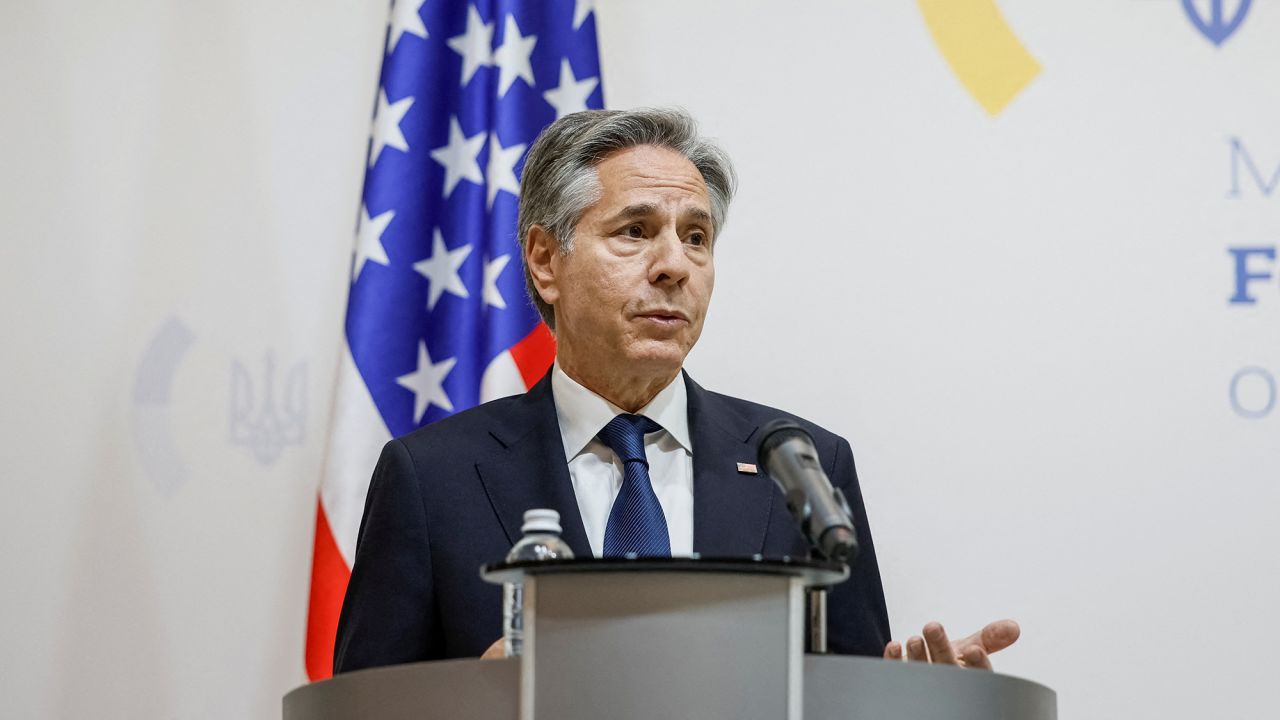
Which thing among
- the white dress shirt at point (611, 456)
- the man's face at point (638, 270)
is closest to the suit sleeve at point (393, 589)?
the white dress shirt at point (611, 456)

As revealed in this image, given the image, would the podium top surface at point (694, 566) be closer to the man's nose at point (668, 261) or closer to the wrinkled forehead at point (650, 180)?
the man's nose at point (668, 261)

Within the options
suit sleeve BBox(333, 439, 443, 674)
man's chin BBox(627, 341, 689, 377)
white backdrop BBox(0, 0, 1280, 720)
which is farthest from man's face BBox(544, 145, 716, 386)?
white backdrop BBox(0, 0, 1280, 720)

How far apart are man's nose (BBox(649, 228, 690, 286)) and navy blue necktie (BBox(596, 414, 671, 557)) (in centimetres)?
26

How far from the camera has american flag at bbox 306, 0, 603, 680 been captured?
312cm

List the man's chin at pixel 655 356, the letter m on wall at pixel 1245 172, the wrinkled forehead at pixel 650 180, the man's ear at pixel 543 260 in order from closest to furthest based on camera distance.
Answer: the man's chin at pixel 655 356
the wrinkled forehead at pixel 650 180
the man's ear at pixel 543 260
the letter m on wall at pixel 1245 172

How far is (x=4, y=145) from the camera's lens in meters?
3.43

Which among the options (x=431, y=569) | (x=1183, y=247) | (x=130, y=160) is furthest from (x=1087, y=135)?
(x=130, y=160)

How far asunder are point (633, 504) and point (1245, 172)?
1.79 metres

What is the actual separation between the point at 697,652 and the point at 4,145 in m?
2.75

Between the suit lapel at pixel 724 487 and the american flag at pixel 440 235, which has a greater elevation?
the american flag at pixel 440 235

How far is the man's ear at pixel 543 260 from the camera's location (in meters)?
2.72

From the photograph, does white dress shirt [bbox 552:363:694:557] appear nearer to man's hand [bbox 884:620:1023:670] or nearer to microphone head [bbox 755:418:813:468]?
man's hand [bbox 884:620:1023:670]

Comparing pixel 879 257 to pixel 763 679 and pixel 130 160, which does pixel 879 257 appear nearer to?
pixel 130 160

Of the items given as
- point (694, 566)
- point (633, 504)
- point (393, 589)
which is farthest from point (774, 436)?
point (393, 589)
